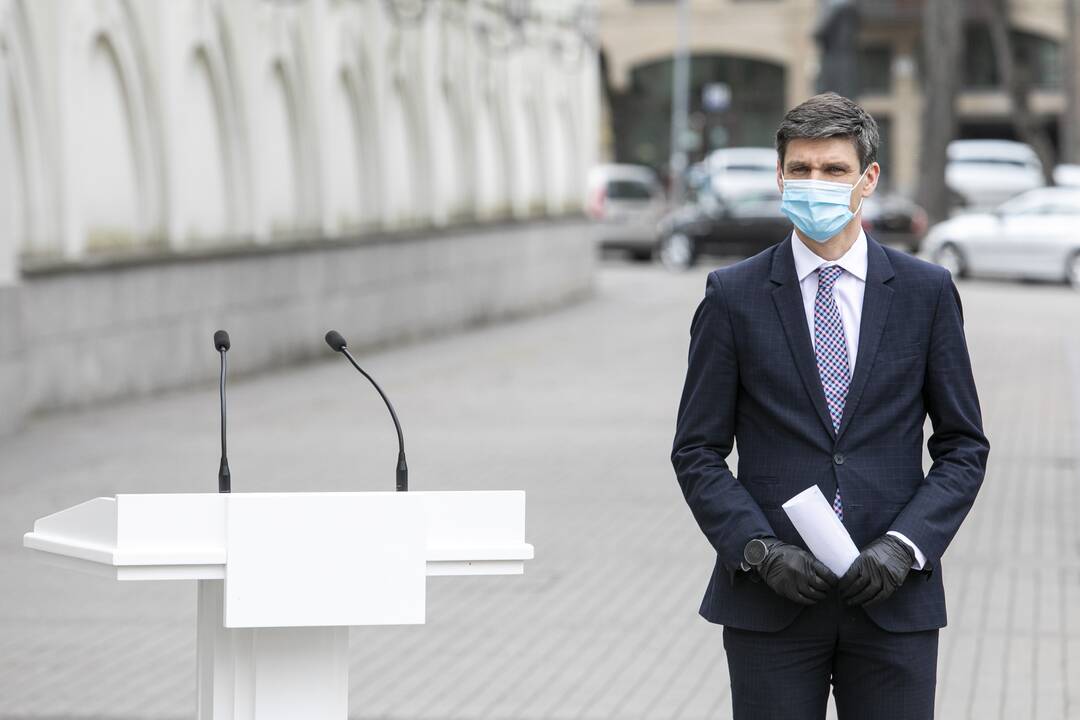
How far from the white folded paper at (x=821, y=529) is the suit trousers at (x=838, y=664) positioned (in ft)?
0.38

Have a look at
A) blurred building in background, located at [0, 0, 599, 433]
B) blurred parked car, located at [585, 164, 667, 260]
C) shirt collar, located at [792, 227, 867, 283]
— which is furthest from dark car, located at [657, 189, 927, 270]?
shirt collar, located at [792, 227, 867, 283]

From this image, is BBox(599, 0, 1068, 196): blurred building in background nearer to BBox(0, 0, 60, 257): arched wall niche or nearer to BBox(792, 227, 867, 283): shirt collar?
BBox(0, 0, 60, 257): arched wall niche

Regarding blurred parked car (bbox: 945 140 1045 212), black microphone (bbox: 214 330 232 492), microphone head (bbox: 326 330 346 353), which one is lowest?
blurred parked car (bbox: 945 140 1045 212)

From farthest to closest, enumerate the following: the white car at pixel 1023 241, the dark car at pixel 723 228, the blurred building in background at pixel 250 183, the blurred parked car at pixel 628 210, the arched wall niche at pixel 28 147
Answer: the blurred parked car at pixel 628 210 < the dark car at pixel 723 228 < the white car at pixel 1023 241 < the blurred building in background at pixel 250 183 < the arched wall niche at pixel 28 147

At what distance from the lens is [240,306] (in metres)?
18.6

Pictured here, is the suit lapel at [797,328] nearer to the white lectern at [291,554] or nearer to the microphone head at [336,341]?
the white lectern at [291,554]

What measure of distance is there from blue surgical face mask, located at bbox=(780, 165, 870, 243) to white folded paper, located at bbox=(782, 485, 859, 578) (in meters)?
0.48

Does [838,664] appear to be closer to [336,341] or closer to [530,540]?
Result: [336,341]

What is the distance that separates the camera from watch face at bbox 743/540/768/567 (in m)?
3.68

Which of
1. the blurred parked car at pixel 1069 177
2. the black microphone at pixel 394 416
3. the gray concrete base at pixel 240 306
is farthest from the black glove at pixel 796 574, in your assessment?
the blurred parked car at pixel 1069 177

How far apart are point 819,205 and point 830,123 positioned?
15 centimetres

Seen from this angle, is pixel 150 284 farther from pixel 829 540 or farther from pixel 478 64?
pixel 829 540

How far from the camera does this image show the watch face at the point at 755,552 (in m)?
3.68

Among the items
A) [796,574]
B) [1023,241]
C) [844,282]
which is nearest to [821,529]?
[796,574]
